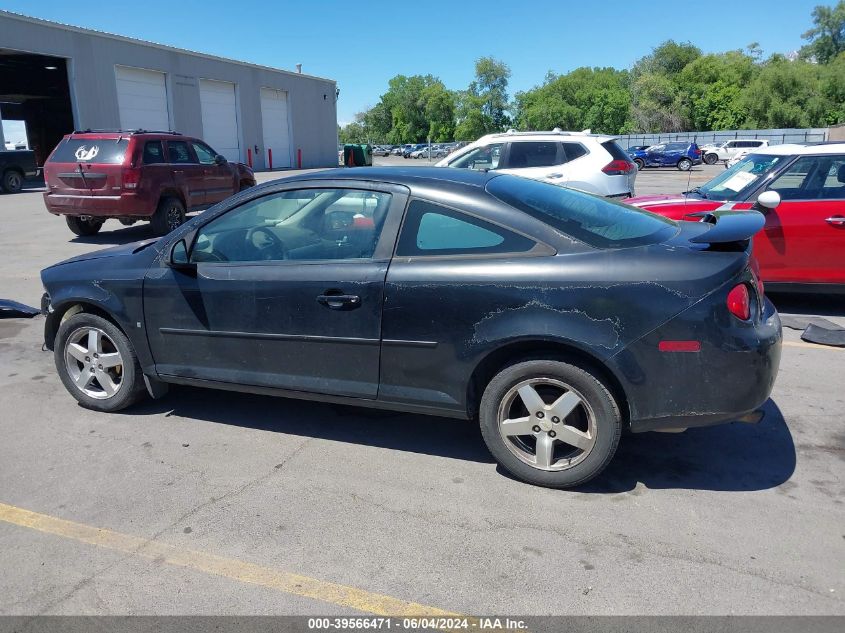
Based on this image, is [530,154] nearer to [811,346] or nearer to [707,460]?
[811,346]

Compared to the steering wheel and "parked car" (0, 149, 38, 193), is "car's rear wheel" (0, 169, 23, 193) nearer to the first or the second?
"parked car" (0, 149, 38, 193)

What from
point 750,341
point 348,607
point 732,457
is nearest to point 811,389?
point 732,457

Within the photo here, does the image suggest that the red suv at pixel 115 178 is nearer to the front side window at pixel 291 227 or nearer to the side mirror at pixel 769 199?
the front side window at pixel 291 227

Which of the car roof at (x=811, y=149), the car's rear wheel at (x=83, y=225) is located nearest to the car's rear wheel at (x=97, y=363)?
the car roof at (x=811, y=149)

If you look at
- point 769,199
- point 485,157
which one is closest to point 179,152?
point 485,157

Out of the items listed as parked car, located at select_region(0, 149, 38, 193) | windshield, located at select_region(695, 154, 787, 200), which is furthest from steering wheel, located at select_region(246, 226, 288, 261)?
parked car, located at select_region(0, 149, 38, 193)

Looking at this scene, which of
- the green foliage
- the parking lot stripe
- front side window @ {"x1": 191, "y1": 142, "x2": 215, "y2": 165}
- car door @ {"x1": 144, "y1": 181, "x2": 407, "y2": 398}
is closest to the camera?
the parking lot stripe

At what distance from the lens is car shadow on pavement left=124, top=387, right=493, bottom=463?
4074 millimetres

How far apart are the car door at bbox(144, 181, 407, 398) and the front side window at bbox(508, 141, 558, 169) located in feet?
23.3

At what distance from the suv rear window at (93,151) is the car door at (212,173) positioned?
6.14 feet

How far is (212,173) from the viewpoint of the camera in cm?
1397

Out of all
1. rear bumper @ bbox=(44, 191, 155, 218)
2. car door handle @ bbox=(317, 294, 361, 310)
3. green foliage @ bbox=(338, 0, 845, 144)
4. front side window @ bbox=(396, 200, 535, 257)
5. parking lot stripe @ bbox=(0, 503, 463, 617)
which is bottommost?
parking lot stripe @ bbox=(0, 503, 463, 617)

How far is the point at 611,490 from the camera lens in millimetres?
3479

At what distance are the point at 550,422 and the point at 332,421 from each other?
5.29 ft
